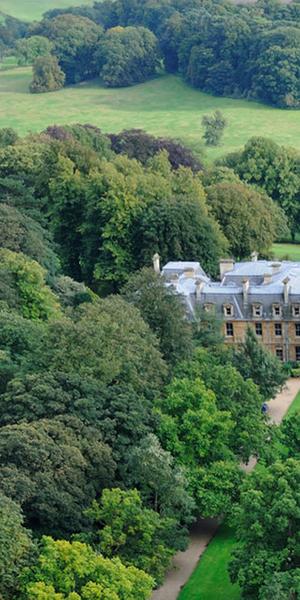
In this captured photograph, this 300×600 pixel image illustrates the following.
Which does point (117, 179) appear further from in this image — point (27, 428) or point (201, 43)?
point (201, 43)

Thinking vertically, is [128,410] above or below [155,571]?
above

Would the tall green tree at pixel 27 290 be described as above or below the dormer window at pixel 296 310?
above

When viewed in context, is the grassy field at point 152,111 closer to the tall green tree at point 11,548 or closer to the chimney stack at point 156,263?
the chimney stack at point 156,263

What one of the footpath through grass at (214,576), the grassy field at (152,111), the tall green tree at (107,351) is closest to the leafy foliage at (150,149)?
the grassy field at (152,111)

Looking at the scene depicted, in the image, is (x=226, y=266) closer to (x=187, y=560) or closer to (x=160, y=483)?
(x=160, y=483)

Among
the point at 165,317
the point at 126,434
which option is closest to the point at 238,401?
the point at 126,434

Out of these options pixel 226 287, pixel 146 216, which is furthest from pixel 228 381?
pixel 146 216
